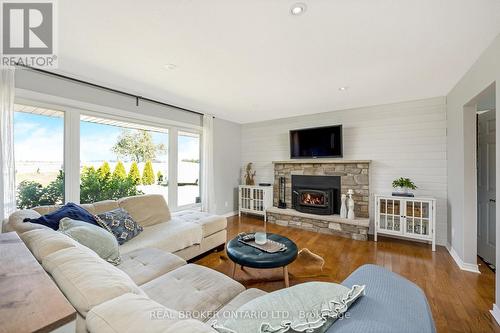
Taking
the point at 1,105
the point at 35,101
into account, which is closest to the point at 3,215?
the point at 1,105

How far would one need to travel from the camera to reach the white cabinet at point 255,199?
4.84 meters

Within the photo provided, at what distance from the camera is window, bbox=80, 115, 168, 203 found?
3.10 meters

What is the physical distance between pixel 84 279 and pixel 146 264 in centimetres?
103

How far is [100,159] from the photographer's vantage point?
3.25m

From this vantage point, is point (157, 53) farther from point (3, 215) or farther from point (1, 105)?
point (3, 215)

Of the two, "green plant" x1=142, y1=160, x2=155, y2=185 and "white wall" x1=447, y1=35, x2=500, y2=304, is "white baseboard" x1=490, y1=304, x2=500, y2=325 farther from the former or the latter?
"green plant" x1=142, y1=160, x2=155, y2=185

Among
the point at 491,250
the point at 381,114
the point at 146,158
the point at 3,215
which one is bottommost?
the point at 491,250

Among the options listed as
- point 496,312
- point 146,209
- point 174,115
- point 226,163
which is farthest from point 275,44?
point 226,163

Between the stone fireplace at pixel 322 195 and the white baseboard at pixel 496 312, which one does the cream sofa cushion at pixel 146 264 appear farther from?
the stone fireplace at pixel 322 195

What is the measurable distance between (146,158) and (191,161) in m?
0.98

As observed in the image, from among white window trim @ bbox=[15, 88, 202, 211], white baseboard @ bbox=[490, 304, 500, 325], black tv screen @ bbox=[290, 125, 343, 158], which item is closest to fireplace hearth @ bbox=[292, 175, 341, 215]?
black tv screen @ bbox=[290, 125, 343, 158]

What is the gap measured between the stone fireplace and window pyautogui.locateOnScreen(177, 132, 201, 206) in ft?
5.71

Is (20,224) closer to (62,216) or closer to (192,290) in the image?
(62,216)

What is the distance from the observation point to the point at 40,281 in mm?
763
